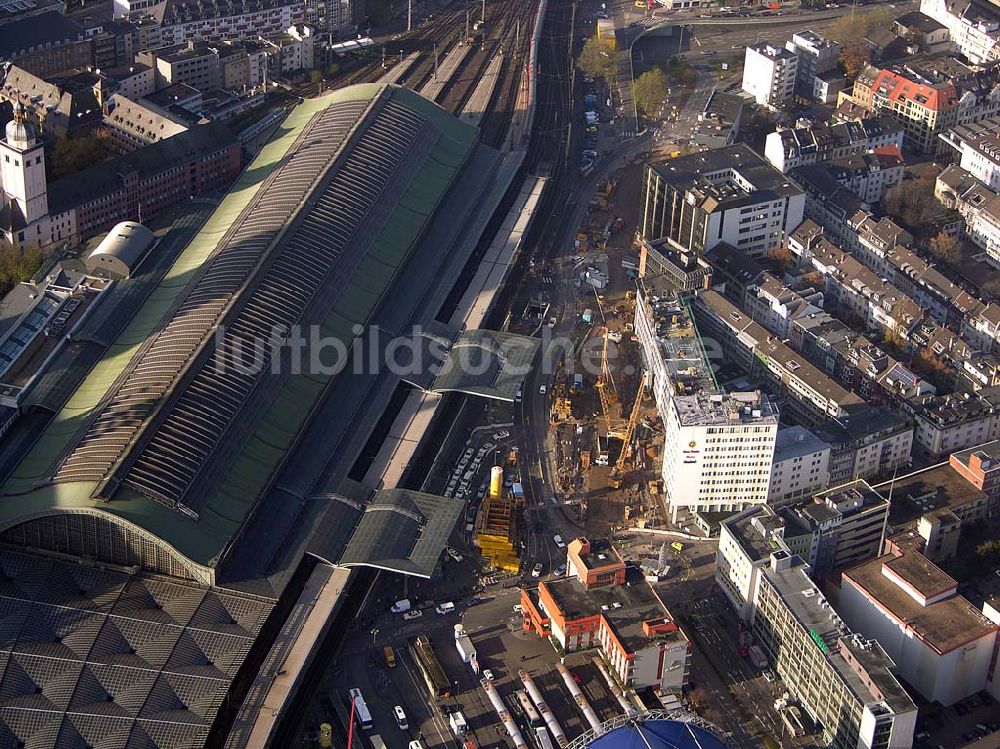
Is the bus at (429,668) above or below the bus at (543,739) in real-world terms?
above

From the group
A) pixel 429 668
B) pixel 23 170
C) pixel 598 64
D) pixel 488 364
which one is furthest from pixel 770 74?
pixel 429 668

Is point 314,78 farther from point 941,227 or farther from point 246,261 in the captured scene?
point 941,227

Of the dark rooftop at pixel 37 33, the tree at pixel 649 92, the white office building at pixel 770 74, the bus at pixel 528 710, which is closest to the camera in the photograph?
the bus at pixel 528 710

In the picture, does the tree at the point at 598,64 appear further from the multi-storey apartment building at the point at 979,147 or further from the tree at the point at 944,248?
the tree at the point at 944,248

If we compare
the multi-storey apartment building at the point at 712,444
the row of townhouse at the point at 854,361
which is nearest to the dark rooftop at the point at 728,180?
the row of townhouse at the point at 854,361

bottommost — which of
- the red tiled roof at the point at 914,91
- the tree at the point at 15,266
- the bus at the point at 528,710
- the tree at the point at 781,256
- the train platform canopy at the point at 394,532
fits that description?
the bus at the point at 528,710

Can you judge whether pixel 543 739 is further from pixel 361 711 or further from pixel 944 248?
pixel 944 248

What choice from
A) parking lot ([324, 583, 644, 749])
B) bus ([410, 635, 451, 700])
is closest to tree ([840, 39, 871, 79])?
parking lot ([324, 583, 644, 749])
